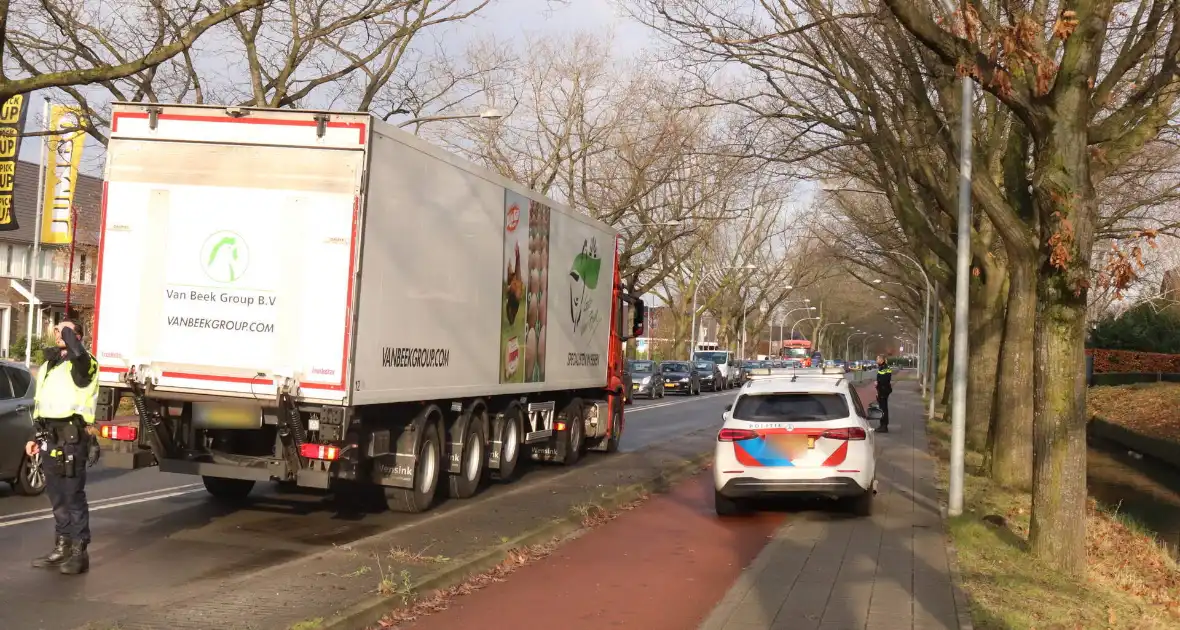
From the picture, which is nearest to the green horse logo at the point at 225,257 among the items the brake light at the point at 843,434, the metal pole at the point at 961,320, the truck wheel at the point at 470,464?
the truck wheel at the point at 470,464

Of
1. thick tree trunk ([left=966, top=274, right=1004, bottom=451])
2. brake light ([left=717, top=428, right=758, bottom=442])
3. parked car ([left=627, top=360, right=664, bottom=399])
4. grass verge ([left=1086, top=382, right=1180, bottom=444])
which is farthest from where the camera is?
parked car ([left=627, top=360, right=664, bottom=399])

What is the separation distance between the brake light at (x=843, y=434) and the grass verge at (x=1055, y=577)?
1300mm

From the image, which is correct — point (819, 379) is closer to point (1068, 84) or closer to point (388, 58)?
point (1068, 84)

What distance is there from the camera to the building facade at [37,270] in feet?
145

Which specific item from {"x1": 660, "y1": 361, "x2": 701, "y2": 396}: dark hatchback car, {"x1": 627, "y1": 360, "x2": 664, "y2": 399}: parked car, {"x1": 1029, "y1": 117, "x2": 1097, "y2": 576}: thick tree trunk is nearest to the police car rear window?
{"x1": 1029, "y1": 117, "x2": 1097, "y2": 576}: thick tree trunk

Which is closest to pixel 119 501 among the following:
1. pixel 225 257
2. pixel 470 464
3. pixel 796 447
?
pixel 225 257

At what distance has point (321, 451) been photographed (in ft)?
32.6

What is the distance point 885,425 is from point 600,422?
31.9 ft

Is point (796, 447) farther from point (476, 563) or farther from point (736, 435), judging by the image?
point (476, 563)

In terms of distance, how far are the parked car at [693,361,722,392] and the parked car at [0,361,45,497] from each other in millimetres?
44131

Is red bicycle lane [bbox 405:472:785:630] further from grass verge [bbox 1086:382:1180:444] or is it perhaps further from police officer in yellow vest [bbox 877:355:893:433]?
grass verge [bbox 1086:382:1180:444]

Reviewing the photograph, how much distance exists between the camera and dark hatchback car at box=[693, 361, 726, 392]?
55844 mm

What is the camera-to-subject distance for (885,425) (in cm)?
2672

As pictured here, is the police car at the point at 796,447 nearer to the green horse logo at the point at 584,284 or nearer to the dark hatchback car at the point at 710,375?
the green horse logo at the point at 584,284
